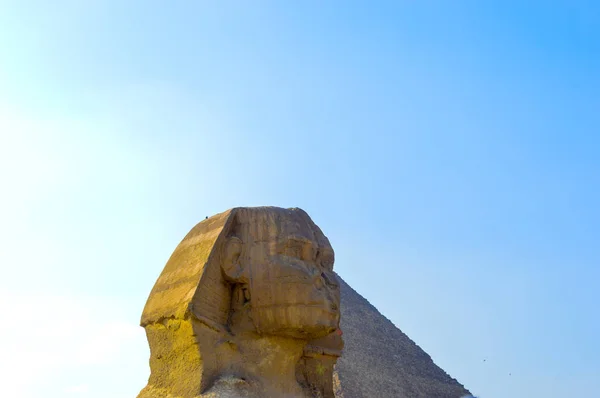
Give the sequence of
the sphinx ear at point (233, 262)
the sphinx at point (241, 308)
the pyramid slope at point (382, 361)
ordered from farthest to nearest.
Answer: the pyramid slope at point (382, 361) → the sphinx ear at point (233, 262) → the sphinx at point (241, 308)

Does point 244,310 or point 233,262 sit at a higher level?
point 233,262

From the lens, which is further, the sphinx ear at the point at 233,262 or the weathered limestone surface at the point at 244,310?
the sphinx ear at the point at 233,262

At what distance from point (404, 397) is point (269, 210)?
62252 mm

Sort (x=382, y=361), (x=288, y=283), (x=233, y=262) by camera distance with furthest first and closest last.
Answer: (x=382, y=361) < (x=233, y=262) < (x=288, y=283)

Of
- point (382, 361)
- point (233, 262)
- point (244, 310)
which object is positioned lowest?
point (244, 310)

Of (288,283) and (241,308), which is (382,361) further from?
(288,283)

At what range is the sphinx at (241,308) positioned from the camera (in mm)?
4973

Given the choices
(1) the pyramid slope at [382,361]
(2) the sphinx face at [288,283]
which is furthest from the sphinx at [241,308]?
(1) the pyramid slope at [382,361]

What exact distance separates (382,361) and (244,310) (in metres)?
64.0

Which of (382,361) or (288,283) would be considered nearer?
(288,283)

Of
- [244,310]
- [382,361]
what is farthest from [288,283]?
[382,361]

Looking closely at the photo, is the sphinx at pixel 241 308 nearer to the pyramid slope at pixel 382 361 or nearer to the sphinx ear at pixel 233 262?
the sphinx ear at pixel 233 262

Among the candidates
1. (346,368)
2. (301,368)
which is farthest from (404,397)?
(301,368)

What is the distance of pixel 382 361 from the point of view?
224 feet
